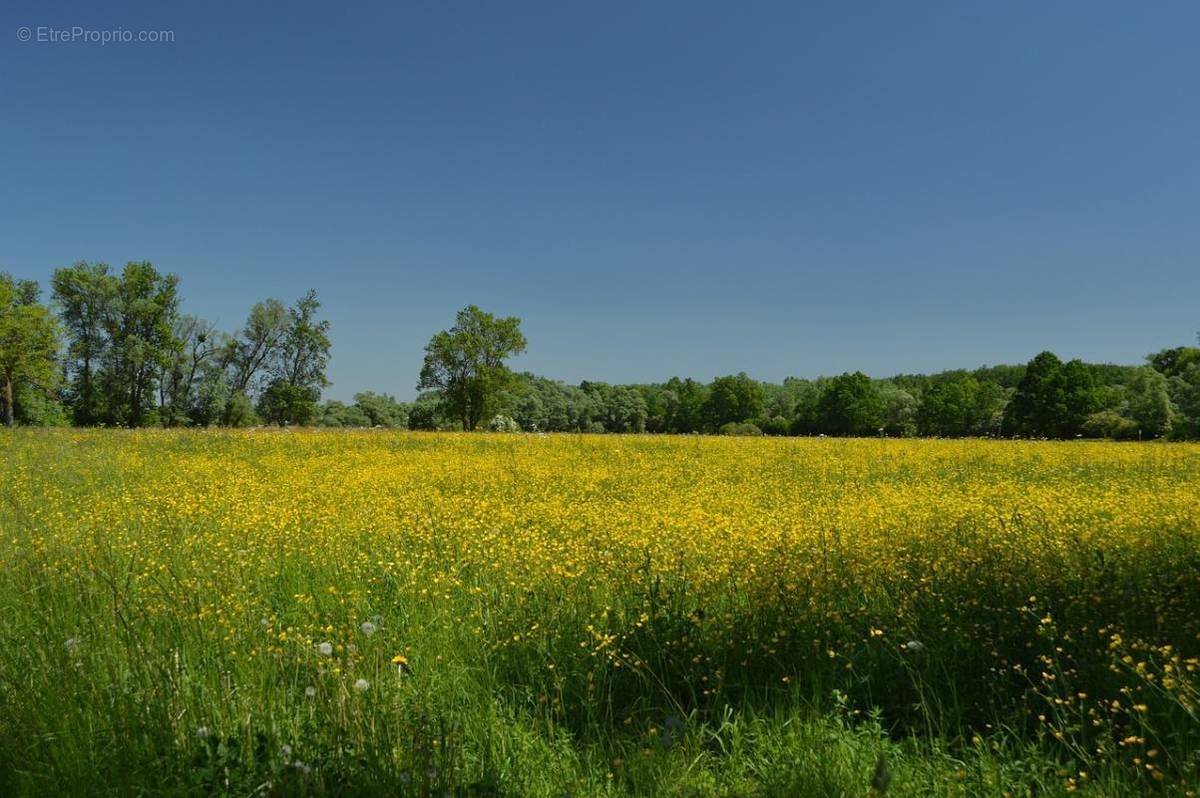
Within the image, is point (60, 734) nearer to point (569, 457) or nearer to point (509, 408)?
point (569, 457)

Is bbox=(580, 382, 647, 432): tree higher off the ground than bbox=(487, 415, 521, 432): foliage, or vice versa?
bbox=(580, 382, 647, 432): tree

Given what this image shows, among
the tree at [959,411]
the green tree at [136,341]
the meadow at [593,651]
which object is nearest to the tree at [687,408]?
the tree at [959,411]

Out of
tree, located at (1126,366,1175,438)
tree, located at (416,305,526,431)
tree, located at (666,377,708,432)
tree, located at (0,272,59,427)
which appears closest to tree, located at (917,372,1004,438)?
tree, located at (1126,366,1175,438)

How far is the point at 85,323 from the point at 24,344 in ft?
67.8

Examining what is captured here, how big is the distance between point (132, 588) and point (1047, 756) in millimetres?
6731

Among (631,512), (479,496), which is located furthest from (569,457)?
(631,512)

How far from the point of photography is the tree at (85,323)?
5197cm

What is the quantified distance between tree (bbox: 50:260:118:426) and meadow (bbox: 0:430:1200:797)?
5823 cm

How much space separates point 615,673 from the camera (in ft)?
12.5

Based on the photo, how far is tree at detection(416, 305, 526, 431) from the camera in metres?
52.6

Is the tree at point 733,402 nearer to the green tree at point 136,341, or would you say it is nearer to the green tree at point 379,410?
the green tree at point 379,410

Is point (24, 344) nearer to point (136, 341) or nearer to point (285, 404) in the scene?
point (136, 341)

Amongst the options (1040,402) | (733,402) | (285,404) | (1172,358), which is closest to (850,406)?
(1040,402)

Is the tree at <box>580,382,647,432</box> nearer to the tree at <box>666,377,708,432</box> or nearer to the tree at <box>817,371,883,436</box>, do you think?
the tree at <box>666,377,708,432</box>
